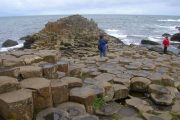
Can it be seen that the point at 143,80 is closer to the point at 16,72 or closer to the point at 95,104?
the point at 95,104

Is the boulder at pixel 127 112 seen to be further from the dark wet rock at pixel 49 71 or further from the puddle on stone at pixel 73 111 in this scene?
the dark wet rock at pixel 49 71

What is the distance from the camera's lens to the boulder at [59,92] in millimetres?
5042

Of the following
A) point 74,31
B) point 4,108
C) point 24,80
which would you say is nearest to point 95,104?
point 24,80

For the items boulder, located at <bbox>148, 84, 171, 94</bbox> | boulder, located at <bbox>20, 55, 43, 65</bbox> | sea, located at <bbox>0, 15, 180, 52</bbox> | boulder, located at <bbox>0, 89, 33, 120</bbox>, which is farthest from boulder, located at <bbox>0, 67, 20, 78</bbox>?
sea, located at <bbox>0, 15, 180, 52</bbox>

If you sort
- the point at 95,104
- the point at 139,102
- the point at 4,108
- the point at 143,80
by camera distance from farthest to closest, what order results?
the point at 143,80
the point at 139,102
the point at 95,104
the point at 4,108

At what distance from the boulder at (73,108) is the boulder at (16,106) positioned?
2.46 feet

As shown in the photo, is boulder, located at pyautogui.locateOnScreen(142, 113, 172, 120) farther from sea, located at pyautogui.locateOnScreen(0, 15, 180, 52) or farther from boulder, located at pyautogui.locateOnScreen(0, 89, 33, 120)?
sea, located at pyautogui.locateOnScreen(0, 15, 180, 52)

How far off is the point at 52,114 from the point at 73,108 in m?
0.51

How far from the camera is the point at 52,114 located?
459 centimetres

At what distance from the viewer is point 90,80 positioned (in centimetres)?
666

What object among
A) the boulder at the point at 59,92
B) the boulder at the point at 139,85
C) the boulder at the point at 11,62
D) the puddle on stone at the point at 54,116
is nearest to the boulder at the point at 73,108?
the boulder at the point at 59,92

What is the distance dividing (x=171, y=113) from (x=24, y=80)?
318 cm

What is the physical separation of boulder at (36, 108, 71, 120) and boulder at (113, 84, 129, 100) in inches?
74.7

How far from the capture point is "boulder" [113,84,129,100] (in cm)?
618
